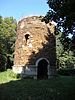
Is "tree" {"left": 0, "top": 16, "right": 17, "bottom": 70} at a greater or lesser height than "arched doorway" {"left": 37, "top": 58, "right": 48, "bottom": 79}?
greater

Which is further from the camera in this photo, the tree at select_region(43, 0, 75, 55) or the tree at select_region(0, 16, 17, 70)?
the tree at select_region(0, 16, 17, 70)

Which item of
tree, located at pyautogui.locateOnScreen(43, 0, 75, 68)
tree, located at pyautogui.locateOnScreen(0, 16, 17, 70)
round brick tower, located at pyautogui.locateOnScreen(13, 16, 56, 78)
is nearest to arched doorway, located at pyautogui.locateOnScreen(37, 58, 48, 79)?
round brick tower, located at pyautogui.locateOnScreen(13, 16, 56, 78)

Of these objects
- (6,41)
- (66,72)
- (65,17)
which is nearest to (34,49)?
(65,17)

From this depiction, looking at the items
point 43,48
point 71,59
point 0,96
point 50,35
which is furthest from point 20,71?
point 71,59

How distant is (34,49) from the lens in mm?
21438

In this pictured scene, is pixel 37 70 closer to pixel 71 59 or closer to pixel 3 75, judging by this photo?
pixel 3 75

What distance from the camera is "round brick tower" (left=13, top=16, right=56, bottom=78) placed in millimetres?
21172

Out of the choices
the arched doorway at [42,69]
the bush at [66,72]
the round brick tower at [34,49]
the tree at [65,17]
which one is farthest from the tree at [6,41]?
the tree at [65,17]

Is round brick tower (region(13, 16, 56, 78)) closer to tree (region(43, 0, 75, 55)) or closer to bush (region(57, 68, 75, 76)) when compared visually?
tree (region(43, 0, 75, 55))

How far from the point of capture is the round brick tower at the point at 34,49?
21172 mm

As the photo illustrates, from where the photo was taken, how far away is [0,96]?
39.3 ft

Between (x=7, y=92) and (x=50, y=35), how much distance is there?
33.4 ft

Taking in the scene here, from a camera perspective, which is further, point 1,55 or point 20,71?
point 1,55

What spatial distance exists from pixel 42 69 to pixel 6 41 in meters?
12.6
